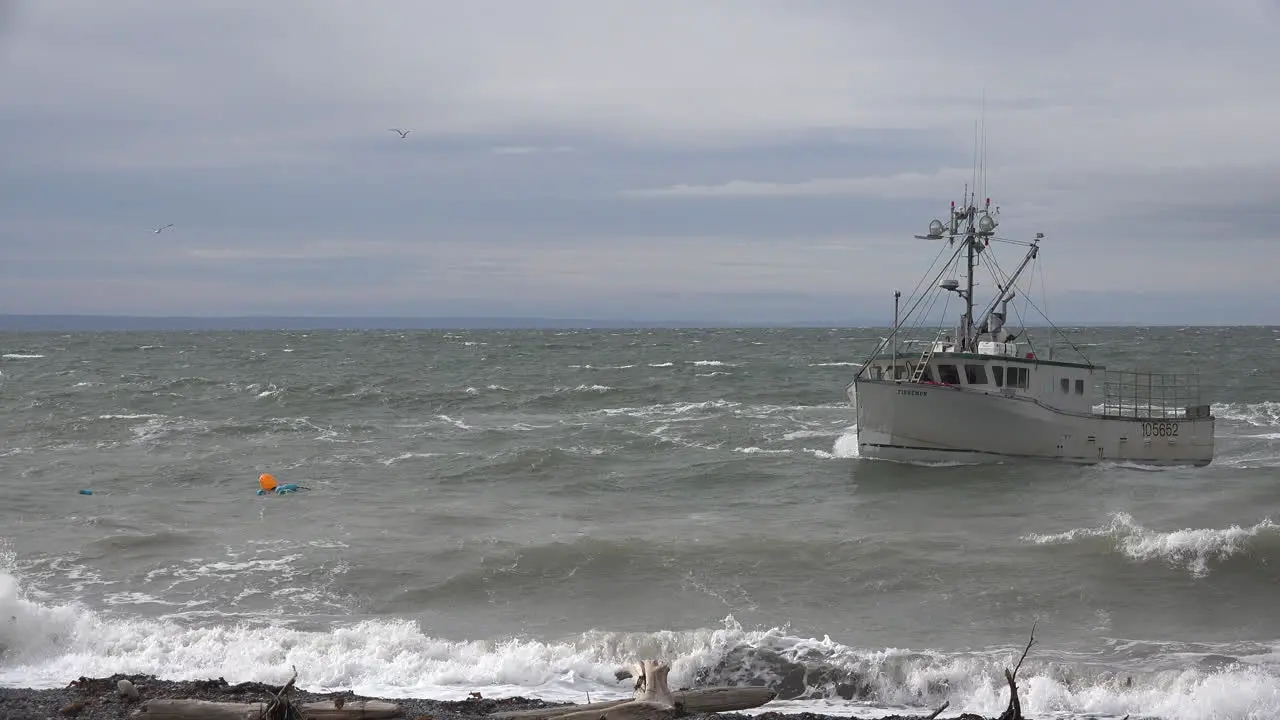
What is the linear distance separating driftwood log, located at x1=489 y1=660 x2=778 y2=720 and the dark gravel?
243 mm

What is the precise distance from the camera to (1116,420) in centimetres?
3078

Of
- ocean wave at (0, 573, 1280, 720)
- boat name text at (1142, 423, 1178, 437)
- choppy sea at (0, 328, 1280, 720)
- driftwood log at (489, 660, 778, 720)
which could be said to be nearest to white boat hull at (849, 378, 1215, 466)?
boat name text at (1142, 423, 1178, 437)

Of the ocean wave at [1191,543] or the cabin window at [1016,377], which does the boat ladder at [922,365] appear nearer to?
the cabin window at [1016,377]

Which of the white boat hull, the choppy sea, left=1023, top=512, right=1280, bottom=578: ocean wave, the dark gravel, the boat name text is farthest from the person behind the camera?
the boat name text

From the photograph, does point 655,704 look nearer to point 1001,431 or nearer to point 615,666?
point 615,666

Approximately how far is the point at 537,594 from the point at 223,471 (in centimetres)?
1587

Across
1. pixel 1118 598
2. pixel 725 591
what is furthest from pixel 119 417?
pixel 1118 598

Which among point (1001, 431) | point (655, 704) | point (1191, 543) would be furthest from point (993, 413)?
point (655, 704)

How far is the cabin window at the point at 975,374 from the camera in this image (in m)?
29.9

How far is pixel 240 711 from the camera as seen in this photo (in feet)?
36.5

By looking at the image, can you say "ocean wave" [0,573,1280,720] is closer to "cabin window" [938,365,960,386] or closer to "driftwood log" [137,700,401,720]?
"driftwood log" [137,700,401,720]

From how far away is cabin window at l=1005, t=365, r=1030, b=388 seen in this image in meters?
29.8

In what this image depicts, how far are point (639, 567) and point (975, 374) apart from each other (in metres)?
13.3

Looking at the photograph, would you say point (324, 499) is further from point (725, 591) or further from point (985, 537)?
point (985, 537)
